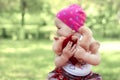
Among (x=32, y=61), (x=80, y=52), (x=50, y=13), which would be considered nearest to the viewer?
(x=80, y=52)

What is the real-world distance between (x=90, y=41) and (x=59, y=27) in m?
0.22

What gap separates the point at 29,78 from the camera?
20.1ft

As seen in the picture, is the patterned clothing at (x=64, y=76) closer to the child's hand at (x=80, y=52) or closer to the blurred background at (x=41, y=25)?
the child's hand at (x=80, y=52)

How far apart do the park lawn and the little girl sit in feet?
9.23

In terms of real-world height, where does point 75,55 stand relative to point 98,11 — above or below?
below

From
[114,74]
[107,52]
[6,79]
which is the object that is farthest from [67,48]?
[107,52]

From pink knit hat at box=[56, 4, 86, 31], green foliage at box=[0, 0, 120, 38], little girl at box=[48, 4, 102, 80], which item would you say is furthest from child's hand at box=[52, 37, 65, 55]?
green foliage at box=[0, 0, 120, 38]

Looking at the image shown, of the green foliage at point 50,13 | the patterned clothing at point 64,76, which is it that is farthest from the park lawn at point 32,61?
the patterned clothing at point 64,76

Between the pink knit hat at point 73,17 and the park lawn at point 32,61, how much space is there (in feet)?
9.36

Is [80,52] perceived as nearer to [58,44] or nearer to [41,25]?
[58,44]

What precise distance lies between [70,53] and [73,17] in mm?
236

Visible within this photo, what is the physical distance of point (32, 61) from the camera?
300 inches

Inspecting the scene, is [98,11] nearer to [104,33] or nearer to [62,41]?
[104,33]

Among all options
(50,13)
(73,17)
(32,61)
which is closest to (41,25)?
(50,13)
